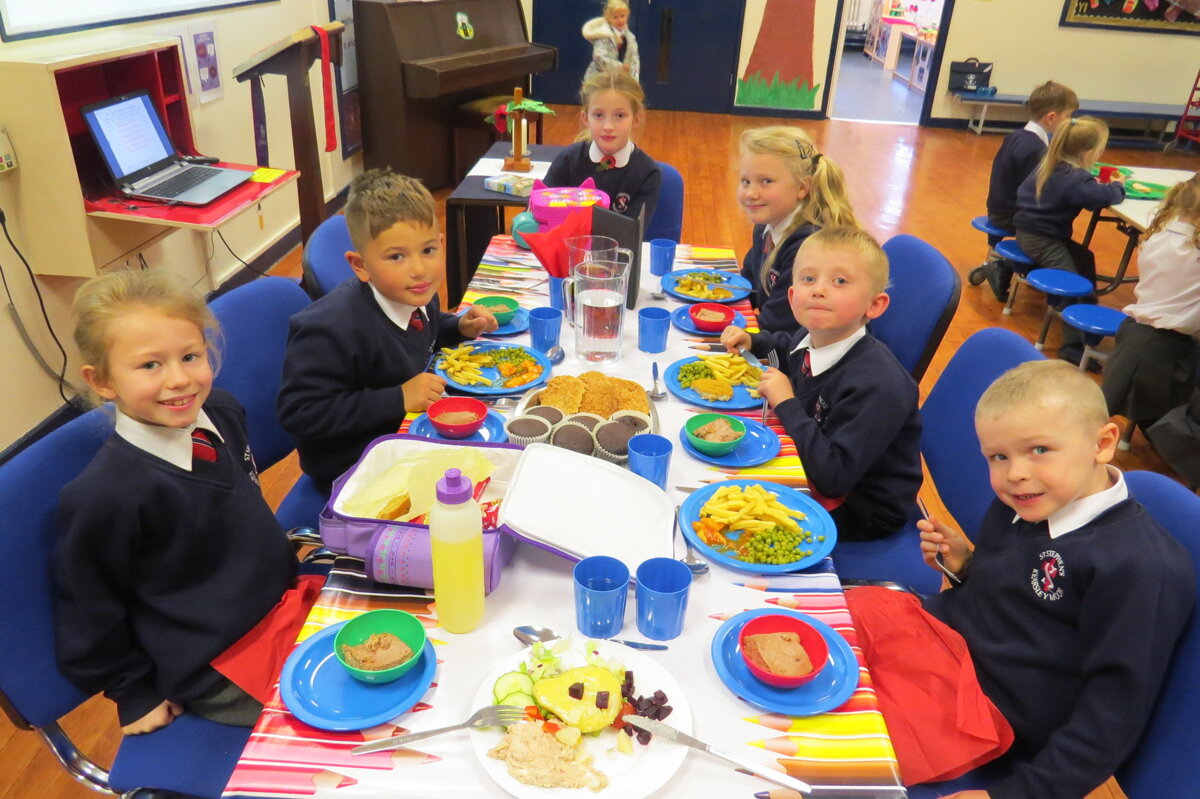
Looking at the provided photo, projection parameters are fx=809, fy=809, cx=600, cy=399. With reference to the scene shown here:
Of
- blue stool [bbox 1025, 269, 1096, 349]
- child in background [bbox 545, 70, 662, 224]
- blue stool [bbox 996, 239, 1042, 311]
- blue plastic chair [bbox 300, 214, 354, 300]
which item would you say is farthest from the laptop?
blue stool [bbox 996, 239, 1042, 311]

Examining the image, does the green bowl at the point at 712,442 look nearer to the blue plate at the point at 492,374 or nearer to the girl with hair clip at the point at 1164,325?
the blue plate at the point at 492,374

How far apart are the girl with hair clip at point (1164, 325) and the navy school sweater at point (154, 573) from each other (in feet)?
10.0

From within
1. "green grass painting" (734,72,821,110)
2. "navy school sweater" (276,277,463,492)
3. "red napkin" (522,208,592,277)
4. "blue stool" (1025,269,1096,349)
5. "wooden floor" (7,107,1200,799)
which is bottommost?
"wooden floor" (7,107,1200,799)

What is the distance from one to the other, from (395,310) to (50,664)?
934 millimetres

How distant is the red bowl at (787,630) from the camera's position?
978mm

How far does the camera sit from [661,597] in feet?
3.39

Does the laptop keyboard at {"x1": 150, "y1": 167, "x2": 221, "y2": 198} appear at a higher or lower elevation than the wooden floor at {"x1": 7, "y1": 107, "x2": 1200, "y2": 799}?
higher

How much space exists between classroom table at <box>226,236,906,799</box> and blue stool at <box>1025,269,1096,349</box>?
10.4 ft

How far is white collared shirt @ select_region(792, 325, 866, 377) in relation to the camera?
1.70 metres

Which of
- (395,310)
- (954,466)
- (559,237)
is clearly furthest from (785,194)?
(395,310)

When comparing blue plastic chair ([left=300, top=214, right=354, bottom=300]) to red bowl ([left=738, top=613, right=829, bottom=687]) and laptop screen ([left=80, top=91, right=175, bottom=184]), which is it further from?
red bowl ([left=738, top=613, right=829, bottom=687])

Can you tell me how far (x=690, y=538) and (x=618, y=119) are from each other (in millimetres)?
2065

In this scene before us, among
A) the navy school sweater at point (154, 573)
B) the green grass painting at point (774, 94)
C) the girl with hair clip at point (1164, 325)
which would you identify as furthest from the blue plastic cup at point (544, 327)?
the green grass painting at point (774, 94)

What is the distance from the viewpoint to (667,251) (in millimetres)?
2393
